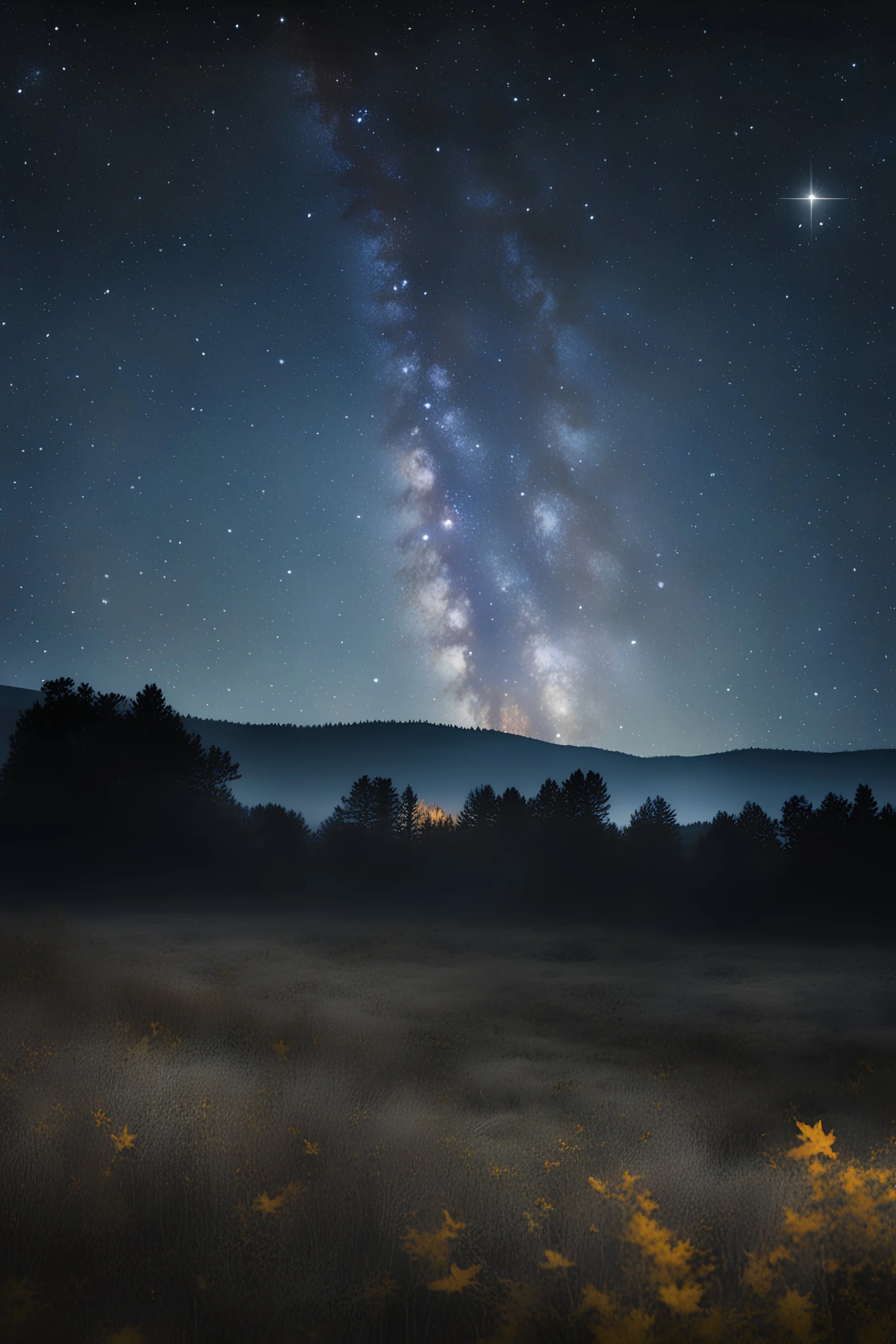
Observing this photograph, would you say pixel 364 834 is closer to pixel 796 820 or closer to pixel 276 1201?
pixel 796 820

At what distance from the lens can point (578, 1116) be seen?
12.9 metres

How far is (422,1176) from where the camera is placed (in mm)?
9875

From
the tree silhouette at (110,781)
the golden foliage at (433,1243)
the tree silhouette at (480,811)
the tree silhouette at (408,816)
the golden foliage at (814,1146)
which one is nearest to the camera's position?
the golden foliage at (433,1243)

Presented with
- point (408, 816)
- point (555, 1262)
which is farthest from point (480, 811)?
point (555, 1262)

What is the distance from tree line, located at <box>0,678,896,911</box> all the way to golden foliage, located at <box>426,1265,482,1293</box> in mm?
47315

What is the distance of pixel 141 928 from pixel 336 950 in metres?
10.2

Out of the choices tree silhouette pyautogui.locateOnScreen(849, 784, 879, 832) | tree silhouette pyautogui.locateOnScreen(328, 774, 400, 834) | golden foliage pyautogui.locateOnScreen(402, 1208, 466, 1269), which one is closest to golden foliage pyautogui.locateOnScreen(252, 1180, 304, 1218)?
golden foliage pyautogui.locateOnScreen(402, 1208, 466, 1269)

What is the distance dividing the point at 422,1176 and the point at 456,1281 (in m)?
2.53

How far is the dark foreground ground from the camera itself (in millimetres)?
7418

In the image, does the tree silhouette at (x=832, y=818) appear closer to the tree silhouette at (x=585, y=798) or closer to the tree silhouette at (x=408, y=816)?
the tree silhouette at (x=585, y=798)

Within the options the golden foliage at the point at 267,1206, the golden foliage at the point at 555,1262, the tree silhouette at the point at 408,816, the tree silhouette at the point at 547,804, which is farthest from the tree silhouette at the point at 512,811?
the golden foliage at the point at 555,1262

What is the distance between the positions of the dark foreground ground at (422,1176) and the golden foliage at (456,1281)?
0.15ft

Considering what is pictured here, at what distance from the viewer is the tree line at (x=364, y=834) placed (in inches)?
2151

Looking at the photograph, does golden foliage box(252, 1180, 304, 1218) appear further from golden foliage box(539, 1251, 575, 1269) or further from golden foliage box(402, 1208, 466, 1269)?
golden foliage box(539, 1251, 575, 1269)
